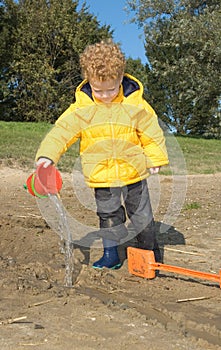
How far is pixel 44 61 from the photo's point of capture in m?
28.0

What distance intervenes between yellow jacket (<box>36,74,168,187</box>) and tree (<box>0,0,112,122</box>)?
23.7 m

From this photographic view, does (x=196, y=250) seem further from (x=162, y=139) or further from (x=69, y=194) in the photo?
(x=69, y=194)

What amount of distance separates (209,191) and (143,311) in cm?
530

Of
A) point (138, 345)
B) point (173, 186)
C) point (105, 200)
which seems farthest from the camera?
point (173, 186)

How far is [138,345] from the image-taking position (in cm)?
243

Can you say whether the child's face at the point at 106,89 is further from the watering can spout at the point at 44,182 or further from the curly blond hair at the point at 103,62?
the watering can spout at the point at 44,182

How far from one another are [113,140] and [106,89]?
1.20 feet

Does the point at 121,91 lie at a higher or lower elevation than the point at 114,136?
higher

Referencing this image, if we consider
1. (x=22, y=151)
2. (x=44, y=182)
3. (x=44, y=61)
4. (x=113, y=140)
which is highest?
(x=44, y=61)

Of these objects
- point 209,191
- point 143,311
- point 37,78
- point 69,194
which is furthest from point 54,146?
point 37,78

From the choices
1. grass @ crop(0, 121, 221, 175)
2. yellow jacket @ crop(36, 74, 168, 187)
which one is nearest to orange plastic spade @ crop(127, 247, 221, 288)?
yellow jacket @ crop(36, 74, 168, 187)

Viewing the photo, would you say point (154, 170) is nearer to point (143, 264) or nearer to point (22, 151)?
A: point (143, 264)

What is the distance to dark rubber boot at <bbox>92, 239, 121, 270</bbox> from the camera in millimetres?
3959

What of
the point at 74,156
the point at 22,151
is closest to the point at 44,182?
the point at 22,151
